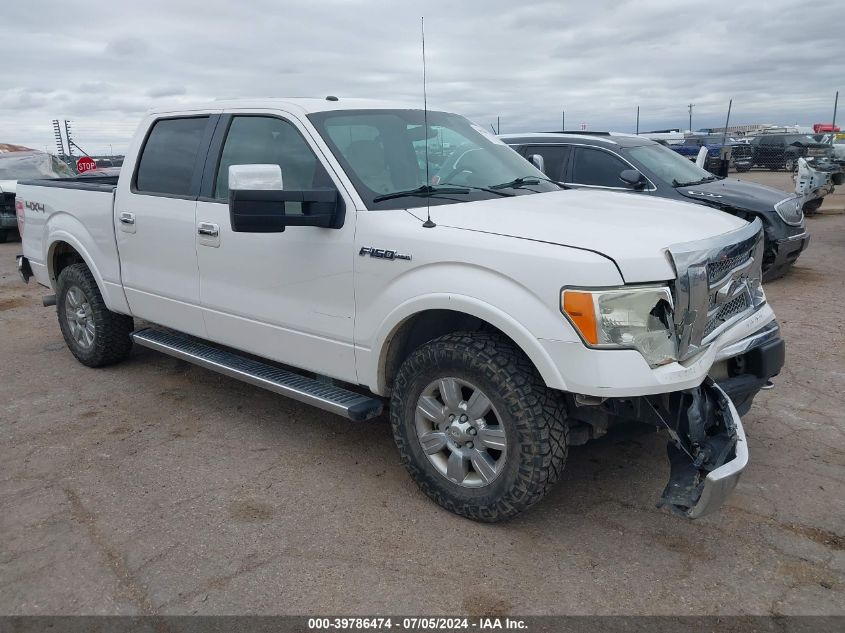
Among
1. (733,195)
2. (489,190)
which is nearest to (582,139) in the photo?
(733,195)

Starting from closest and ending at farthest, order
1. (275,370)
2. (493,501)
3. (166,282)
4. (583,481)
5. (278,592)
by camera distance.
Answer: (278,592), (493,501), (583,481), (275,370), (166,282)

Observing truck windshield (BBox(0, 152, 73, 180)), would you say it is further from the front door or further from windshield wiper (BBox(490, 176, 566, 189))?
windshield wiper (BBox(490, 176, 566, 189))

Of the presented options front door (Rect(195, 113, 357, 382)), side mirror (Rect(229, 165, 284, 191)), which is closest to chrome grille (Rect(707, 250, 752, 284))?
front door (Rect(195, 113, 357, 382))

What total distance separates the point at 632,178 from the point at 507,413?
17.4ft

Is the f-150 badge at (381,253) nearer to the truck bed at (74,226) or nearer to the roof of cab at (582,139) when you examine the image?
the truck bed at (74,226)

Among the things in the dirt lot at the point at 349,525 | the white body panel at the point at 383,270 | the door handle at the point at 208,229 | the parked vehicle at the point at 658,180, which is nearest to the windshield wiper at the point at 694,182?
the parked vehicle at the point at 658,180

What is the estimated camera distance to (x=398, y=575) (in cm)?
302

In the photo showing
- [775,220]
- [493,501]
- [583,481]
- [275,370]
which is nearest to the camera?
[493,501]

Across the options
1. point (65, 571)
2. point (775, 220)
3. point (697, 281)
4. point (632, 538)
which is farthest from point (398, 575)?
point (775, 220)

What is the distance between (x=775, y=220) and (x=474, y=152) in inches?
204

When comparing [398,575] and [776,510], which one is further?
[776,510]

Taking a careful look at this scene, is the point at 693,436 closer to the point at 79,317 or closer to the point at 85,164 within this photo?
the point at 79,317

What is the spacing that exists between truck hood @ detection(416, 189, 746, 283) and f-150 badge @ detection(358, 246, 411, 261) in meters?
0.23

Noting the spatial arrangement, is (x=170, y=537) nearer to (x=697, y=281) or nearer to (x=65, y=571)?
(x=65, y=571)
